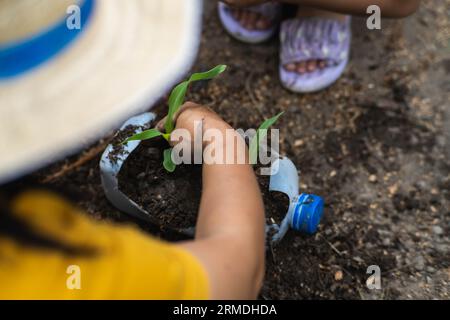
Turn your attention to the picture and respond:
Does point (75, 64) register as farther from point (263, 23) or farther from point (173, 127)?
point (263, 23)

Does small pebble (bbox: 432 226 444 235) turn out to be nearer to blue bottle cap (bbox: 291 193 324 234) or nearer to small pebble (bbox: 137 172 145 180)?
blue bottle cap (bbox: 291 193 324 234)

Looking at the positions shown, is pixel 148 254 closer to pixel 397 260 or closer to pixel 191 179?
pixel 191 179

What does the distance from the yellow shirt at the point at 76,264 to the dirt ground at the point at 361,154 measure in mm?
551

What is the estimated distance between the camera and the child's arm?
919 mm

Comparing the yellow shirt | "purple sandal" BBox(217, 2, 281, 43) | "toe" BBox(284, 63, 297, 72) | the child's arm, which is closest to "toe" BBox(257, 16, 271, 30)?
"purple sandal" BBox(217, 2, 281, 43)

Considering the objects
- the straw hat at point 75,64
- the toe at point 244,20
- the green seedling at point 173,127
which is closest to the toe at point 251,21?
the toe at point 244,20

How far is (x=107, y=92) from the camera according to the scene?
760 millimetres

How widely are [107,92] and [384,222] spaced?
3.07ft

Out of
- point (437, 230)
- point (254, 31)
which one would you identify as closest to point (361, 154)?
point (437, 230)

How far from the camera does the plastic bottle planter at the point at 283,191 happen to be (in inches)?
51.3

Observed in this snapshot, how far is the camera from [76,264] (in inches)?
31.0

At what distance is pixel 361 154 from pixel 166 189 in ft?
1.87

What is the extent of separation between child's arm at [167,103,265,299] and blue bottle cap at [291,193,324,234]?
0.79ft
